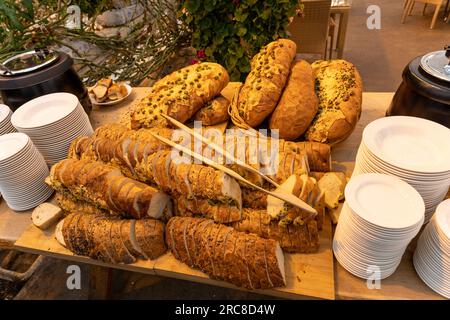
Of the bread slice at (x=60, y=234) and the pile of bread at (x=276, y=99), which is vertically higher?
the pile of bread at (x=276, y=99)

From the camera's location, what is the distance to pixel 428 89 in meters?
1.45

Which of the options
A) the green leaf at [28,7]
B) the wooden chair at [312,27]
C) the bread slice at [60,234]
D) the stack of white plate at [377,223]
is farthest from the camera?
the wooden chair at [312,27]

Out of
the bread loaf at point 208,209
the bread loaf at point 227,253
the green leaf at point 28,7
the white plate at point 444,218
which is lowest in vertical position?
the bread loaf at point 227,253

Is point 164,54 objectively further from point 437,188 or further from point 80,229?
point 437,188

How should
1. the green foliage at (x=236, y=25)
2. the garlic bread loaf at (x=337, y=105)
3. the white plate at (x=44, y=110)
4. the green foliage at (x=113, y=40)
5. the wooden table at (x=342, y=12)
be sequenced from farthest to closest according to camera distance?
1. the wooden table at (x=342, y=12)
2. the green foliage at (x=113, y=40)
3. the green foliage at (x=236, y=25)
4. the white plate at (x=44, y=110)
5. the garlic bread loaf at (x=337, y=105)

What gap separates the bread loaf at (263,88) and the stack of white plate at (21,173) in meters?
1.22

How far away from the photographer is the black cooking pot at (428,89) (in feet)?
4.70

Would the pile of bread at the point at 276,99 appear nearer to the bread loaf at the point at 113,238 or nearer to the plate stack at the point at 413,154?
the plate stack at the point at 413,154

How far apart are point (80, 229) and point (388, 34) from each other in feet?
24.0

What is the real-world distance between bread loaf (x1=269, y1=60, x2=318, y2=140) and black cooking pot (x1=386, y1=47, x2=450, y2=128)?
1.57ft

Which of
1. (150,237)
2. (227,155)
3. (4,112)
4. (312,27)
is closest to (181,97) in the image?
(227,155)

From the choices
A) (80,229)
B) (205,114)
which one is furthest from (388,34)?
(80,229)

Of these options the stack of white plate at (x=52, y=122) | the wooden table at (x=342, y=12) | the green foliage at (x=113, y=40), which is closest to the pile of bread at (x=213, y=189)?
the stack of white plate at (x=52, y=122)

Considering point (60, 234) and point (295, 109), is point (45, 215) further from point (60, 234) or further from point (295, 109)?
point (295, 109)
